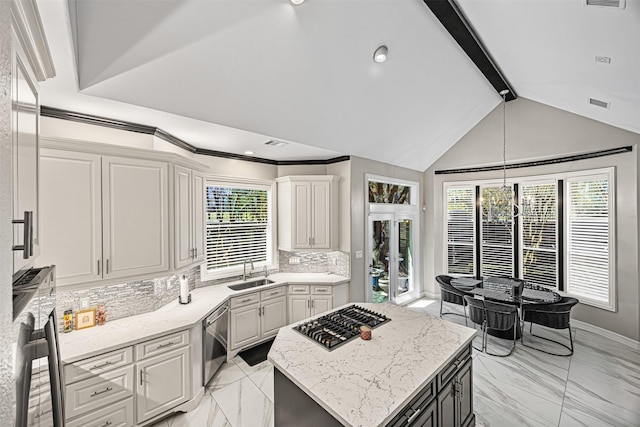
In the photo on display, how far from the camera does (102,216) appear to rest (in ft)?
7.89

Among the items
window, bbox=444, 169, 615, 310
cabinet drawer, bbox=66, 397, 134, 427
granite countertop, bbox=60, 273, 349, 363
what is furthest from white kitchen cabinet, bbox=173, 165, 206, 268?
window, bbox=444, 169, 615, 310

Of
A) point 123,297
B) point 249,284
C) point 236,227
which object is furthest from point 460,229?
point 123,297

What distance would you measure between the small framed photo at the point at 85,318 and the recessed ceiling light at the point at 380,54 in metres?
3.88

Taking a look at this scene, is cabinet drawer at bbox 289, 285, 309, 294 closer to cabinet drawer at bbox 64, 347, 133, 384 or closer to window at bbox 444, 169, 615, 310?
cabinet drawer at bbox 64, 347, 133, 384

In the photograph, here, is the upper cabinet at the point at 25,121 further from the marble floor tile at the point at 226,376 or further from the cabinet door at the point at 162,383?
the marble floor tile at the point at 226,376

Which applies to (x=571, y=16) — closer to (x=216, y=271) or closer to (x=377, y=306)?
(x=377, y=306)

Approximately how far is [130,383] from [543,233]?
21.6 feet

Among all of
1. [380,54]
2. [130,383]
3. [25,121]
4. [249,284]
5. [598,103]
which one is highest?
[380,54]

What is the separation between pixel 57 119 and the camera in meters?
2.54

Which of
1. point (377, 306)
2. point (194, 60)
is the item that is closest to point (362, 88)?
point (194, 60)

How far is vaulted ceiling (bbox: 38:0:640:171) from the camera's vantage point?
79.0 inches

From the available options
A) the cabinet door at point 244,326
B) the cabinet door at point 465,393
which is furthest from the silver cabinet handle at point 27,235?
the cabinet door at point 244,326

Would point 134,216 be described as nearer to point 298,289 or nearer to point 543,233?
point 298,289

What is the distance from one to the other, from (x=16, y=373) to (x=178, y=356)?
2.46 metres
